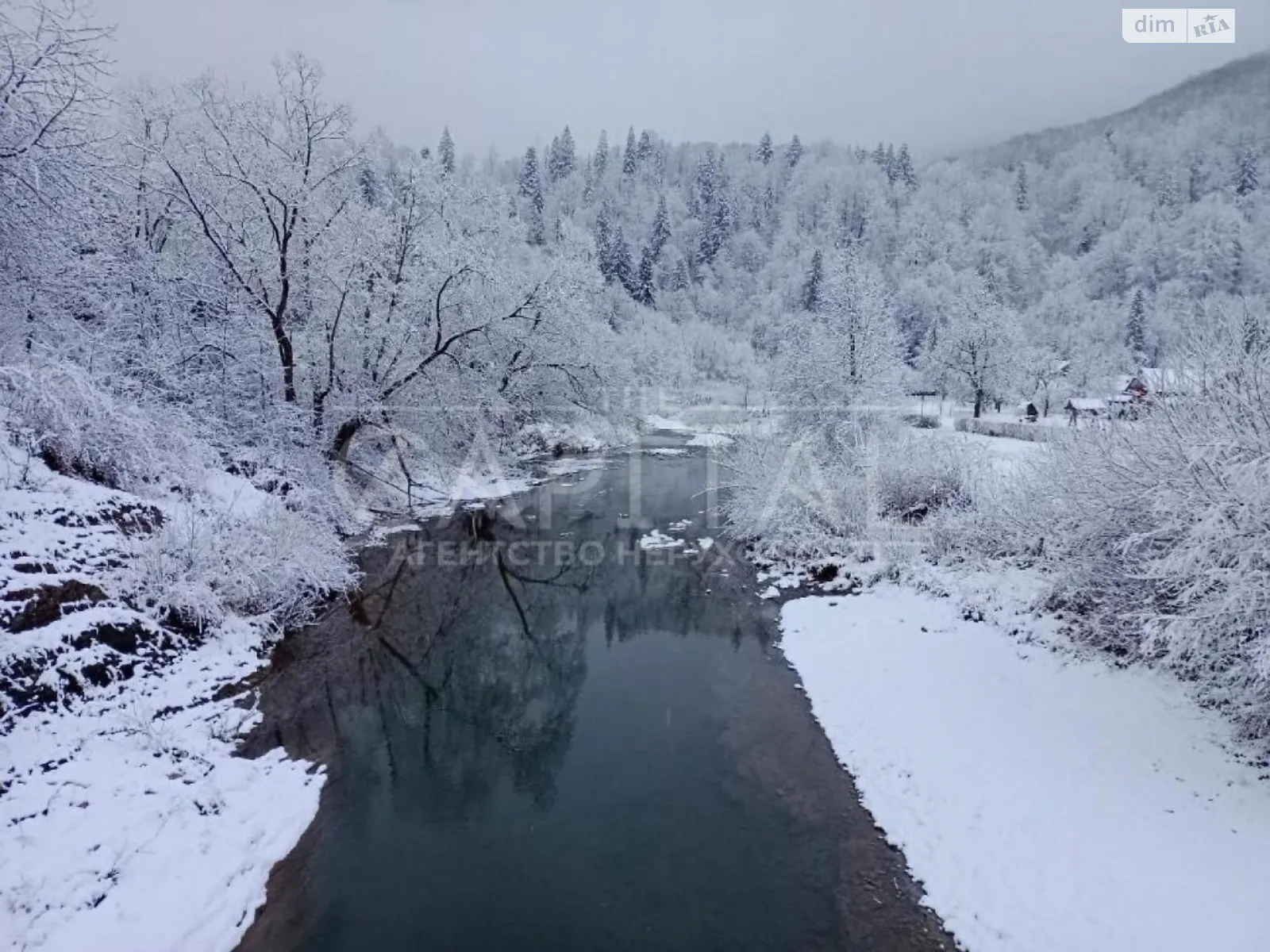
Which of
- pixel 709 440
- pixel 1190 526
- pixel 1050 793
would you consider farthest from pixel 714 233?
pixel 1050 793

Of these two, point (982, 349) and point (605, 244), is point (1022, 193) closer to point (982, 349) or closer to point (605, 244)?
point (605, 244)

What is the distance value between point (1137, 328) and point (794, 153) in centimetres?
9575

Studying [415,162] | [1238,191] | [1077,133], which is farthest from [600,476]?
[1077,133]

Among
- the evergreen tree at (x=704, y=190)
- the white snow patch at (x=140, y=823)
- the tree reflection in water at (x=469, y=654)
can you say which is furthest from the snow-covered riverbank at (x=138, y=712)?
the evergreen tree at (x=704, y=190)

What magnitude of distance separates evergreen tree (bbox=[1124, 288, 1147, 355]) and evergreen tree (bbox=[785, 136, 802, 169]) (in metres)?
88.8

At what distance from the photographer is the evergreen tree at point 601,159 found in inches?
4703

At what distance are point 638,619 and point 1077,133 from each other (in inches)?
8927

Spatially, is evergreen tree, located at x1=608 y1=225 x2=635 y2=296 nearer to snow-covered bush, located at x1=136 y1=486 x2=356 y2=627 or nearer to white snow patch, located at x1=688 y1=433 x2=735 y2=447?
white snow patch, located at x1=688 y1=433 x2=735 y2=447

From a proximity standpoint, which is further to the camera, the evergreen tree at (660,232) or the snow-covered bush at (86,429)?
the evergreen tree at (660,232)

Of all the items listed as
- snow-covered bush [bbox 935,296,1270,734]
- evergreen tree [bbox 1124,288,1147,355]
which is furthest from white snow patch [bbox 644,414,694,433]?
evergreen tree [bbox 1124,288,1147,355]

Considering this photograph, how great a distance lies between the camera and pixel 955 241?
313ft

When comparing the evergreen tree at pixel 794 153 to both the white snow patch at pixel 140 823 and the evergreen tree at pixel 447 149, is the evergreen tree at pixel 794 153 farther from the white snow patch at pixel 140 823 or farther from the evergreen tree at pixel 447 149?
the white snow patch at pixel 140 823

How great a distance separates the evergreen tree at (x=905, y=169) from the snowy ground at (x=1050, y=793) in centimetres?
13613

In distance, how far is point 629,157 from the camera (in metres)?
127
